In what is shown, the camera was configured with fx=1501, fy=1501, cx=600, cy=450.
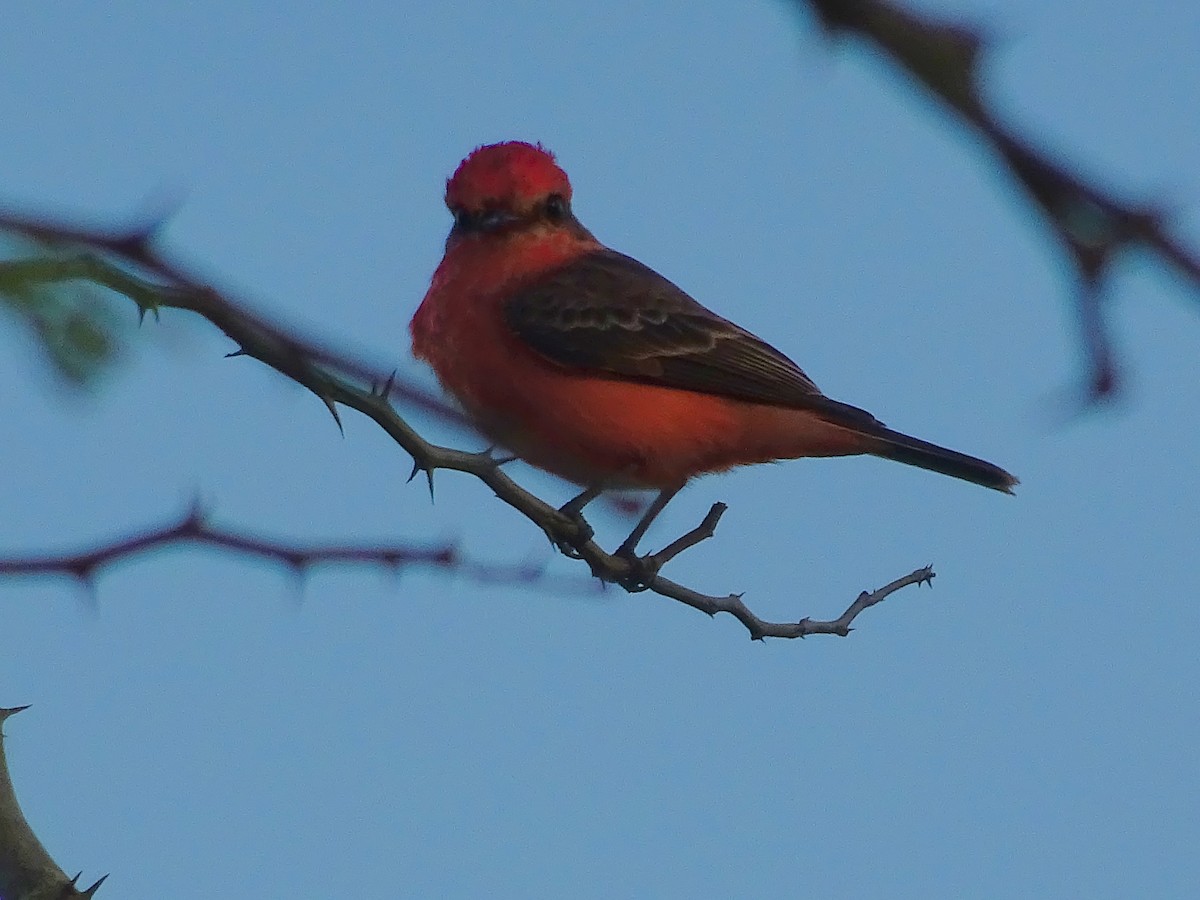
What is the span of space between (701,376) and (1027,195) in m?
5.66

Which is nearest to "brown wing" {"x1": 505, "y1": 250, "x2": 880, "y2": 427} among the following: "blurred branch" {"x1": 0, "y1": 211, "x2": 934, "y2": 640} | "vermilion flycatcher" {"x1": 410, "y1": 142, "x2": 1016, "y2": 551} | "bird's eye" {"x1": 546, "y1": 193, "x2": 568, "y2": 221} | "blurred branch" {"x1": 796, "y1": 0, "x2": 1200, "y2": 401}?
"vermilion flycatcher" {"x1": 410, "y1": 142, "x2": 1016, "y2": 551}

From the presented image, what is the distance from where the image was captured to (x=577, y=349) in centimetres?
623

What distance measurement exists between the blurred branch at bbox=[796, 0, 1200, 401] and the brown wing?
5.36 metres

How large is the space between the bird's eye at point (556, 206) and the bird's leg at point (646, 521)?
1.45 meters

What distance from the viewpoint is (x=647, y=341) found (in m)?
6.55

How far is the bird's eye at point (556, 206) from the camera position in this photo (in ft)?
22.3

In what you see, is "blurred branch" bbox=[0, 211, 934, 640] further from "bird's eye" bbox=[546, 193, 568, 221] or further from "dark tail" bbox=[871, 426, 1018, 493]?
"bird's eye" bbox=[546, 193, 568, 221]

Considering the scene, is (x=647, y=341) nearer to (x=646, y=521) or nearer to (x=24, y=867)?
(x=646, y=521)

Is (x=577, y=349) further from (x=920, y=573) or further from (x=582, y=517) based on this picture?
(x=920, y=573)

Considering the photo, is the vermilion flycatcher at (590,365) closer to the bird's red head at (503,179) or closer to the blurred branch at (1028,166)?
the bird's red head at (503,179)

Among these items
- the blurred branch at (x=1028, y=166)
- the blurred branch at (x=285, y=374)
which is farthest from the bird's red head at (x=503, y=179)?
the blurred branch at (x=1028, y=166)

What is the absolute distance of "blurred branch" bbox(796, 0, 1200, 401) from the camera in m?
0.79

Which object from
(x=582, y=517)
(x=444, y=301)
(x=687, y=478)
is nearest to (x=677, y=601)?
(x=582, y=517)

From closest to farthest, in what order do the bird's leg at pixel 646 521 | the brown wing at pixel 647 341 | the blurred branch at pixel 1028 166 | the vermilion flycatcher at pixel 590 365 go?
the blurred branch at pixel 1028 166, the bird's leg at pixel 646 521, the vermilion flycatcher at pixel 590 365, the brown wing at pixel 647 341
